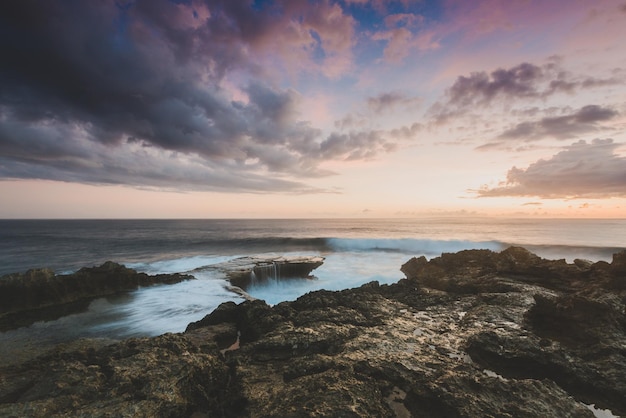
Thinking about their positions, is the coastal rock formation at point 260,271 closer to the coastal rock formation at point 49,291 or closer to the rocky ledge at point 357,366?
the coastal rock formation at point 49,291

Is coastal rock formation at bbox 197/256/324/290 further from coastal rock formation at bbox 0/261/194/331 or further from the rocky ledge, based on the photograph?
the rocky ledge

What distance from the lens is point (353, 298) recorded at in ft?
32.5

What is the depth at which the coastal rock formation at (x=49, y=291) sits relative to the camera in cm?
1177

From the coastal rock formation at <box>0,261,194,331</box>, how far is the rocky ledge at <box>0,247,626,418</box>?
6.64m

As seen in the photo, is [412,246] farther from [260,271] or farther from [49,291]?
[49,291]

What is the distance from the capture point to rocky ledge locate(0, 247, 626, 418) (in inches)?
171

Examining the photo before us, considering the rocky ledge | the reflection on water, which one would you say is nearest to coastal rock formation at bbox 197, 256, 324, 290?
the reflection on water

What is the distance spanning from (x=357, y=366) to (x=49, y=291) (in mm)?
15156

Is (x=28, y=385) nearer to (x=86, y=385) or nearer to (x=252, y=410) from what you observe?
(x=86, y=385)

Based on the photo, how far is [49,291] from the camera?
43.1 ft

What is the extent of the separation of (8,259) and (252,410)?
49.1 m

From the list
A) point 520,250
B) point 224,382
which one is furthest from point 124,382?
point 520,250

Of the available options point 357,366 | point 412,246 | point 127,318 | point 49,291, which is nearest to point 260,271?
point 127,318

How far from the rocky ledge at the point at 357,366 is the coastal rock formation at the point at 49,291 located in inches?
261
